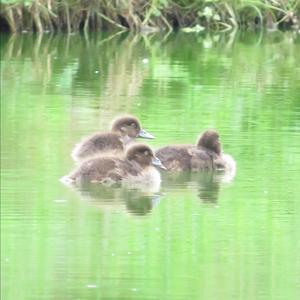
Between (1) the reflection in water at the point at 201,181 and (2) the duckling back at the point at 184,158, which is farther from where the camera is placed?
(2) the duckling back at the point at 184,158

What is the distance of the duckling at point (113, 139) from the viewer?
988 cm

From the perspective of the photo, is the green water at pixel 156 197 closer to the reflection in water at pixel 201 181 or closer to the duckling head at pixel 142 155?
the reflection in water at pixel 201 181

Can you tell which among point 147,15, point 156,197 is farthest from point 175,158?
point 147,15

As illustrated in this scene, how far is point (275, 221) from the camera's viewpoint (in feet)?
26.7

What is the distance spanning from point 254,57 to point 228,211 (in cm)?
876

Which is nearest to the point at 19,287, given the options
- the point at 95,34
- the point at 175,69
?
the point at 175,69

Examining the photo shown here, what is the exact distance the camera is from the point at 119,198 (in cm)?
880

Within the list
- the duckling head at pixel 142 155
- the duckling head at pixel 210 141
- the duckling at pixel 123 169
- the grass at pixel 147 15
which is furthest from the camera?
the grass at pixel 147 15

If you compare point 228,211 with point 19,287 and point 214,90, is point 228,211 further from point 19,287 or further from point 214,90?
point 214,90

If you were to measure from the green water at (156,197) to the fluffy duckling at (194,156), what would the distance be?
0.36 feet

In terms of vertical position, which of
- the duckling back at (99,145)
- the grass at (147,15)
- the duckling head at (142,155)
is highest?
the duckling head at (142,155)

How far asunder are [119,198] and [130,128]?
162 centimetres

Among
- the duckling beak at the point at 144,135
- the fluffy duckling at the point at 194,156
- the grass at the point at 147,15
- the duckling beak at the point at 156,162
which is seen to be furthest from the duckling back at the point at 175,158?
the grass at the point at 147,15

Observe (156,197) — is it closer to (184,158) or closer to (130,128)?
(184,158)
